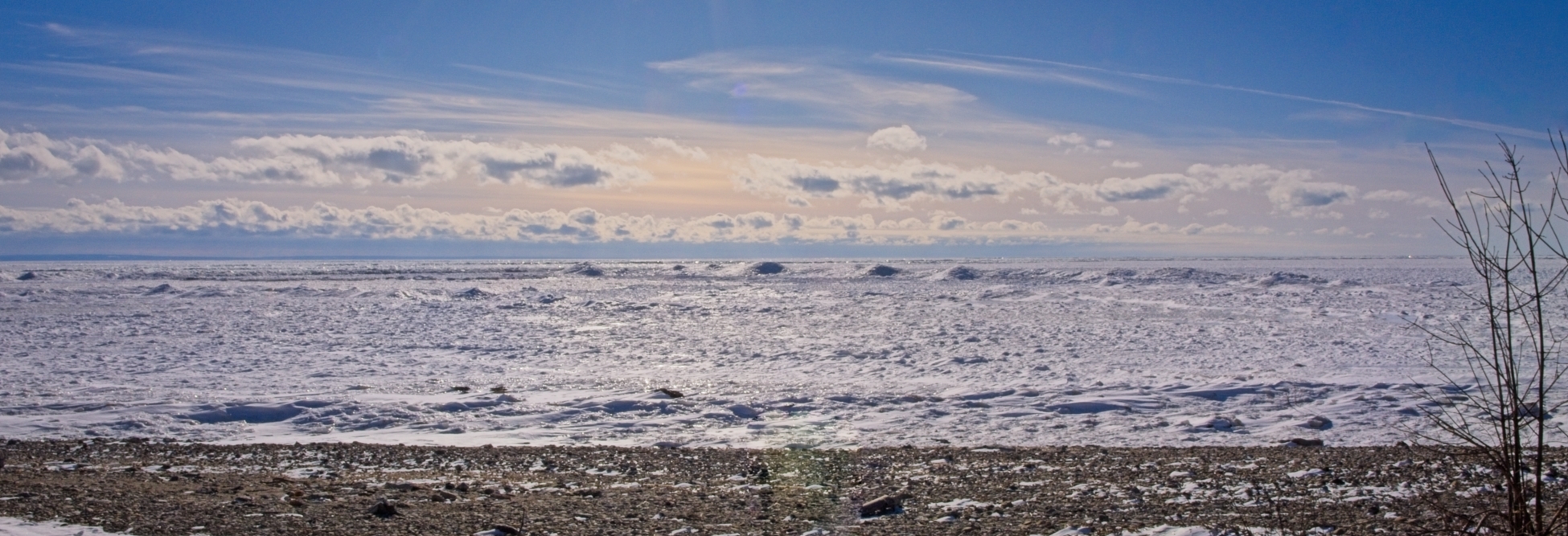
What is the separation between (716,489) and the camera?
277 inches

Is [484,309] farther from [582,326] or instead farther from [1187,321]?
[1187,321]

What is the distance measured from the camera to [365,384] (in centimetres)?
1316

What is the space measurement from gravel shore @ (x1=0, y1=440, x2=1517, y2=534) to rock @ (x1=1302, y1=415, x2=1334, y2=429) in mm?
1785

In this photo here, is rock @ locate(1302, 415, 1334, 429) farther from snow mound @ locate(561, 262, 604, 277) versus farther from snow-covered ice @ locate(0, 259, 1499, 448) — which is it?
snow mound @ locate(561, 262, 604, 277)

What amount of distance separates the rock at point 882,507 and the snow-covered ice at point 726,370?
280 cm

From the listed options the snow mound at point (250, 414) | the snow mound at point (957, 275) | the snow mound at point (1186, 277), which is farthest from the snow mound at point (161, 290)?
the snow mound at point (1186, 277)

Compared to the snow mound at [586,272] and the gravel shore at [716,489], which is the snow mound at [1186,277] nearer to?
the snow mound at [586,272]

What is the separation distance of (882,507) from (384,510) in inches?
127

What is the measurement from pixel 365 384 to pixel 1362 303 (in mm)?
26166

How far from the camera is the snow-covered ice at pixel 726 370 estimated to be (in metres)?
10.1

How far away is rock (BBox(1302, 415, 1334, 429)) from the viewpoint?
9.85 meters

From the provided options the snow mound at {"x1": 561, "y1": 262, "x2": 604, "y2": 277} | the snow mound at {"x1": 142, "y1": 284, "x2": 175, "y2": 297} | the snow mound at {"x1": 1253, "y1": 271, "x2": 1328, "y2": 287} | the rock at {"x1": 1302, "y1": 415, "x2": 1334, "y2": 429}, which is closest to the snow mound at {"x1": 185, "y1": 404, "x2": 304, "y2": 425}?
the rock at {"x1": 1302, "y1": 415, "x2": 1334, "y2": 429}

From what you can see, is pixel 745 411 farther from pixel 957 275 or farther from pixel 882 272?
pixel 882 272

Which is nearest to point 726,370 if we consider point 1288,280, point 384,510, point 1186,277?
point 384,510
